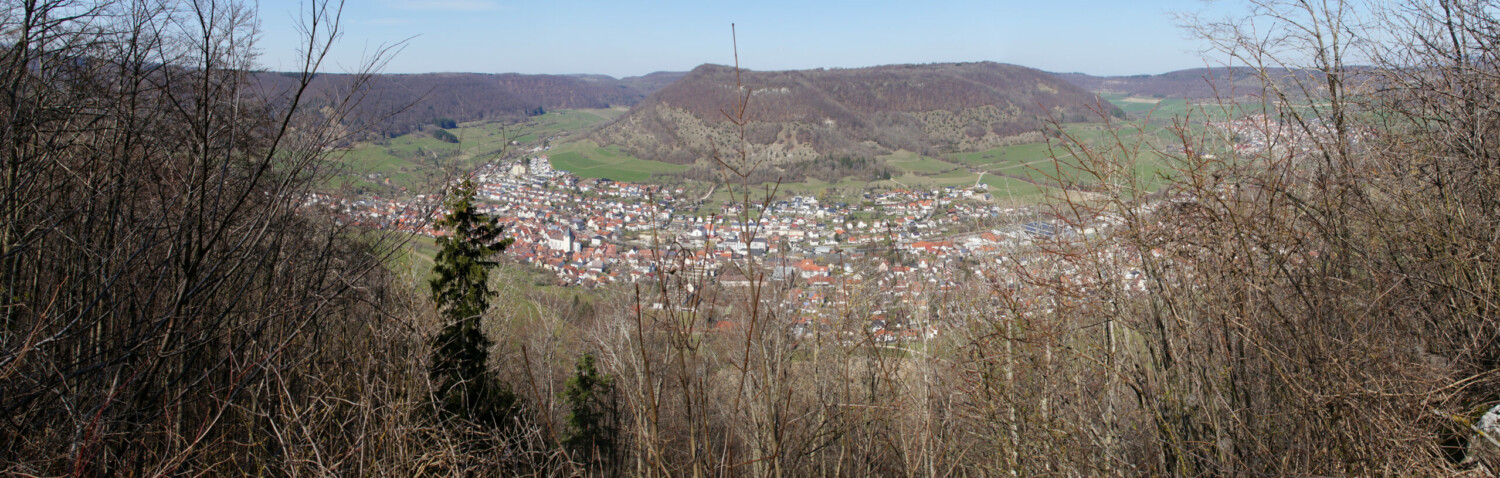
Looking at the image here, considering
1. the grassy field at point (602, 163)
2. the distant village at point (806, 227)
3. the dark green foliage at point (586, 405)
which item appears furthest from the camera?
the grassy field at point (602, 163)

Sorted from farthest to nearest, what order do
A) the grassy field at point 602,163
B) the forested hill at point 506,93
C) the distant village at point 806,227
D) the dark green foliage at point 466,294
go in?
the grassy field at point 602,163, the dark green foliage at point 466,294, the distant village at point 806,227, the forested hill at point 506,93

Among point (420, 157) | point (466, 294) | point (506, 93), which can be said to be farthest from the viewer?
point (506, 93)

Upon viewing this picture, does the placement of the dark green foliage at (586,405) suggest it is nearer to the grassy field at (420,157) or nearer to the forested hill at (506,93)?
the grassy field at (420,157)

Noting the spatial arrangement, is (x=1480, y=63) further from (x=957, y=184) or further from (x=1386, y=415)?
(x=957, y=184)

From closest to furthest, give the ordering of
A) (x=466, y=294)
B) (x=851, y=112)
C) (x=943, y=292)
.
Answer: (x=943, y=292) < (x=466, y=294) < (x=851, y=112)

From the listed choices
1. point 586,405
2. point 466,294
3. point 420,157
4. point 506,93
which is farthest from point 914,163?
point 466,294

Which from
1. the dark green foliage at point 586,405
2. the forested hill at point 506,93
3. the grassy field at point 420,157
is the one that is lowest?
the dark green foliage at point 586,405

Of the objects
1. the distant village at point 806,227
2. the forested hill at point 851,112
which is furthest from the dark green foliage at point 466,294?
the forested hill at point 851,112

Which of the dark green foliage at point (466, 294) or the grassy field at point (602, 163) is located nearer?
the dark green foliage at point (466, 294)

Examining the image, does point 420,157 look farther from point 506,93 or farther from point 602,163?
point 506,93
